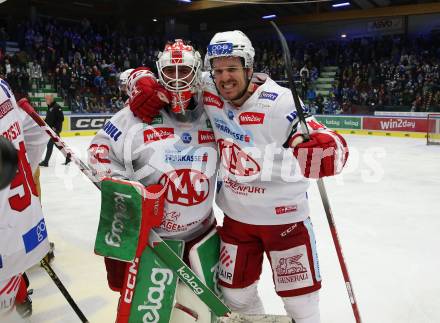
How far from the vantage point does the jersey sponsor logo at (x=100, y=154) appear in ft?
6.07

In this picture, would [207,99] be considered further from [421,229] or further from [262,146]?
[421,229]

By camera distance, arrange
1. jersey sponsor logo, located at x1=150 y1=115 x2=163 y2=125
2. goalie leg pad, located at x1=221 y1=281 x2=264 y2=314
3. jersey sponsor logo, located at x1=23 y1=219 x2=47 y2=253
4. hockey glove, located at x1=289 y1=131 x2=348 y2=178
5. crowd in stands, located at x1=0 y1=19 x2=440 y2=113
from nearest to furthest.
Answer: jersey sponsor logo, located at x1=23 y1=219 x2=47 y2=253
hockey glove, located at x1=289 y1=131 x2=348 y2=178
jersey sponsor logo, located at x1=150 y1=115 x2=163 y2=125
goalie leg pad, located at x1=221 y1=281 x2=264 y2=314
crowd in stands, located at x1=0 y1=19 x2=440 y2=113

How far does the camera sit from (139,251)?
179cm

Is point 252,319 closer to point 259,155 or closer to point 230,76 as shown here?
point 259,155

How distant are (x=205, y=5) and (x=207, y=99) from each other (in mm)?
17010

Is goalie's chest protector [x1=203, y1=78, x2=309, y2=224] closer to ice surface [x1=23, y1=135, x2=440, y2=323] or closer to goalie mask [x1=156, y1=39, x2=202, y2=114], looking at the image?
goalie mask [x1=156, y1=39, x2=202, y2=114]

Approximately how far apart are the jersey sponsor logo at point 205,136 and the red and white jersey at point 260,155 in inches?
1.2

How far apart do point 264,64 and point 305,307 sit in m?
18.8

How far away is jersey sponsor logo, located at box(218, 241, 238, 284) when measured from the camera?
1985 millimetres

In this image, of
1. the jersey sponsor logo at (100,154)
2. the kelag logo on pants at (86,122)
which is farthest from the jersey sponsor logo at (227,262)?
the kelag logo on pants at (86,122)

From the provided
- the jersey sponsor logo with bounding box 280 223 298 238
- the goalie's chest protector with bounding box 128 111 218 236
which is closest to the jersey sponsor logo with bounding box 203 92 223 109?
the goalie's chest protector with bounding box 128 111 218 236

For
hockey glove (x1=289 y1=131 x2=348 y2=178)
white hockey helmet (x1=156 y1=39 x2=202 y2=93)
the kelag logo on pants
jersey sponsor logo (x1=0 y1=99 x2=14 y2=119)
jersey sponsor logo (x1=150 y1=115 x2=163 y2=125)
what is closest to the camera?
jersey sponsor logo (x1=0 y1=99 x2=14 y2=119)

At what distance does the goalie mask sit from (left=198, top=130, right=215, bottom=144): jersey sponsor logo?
151mm

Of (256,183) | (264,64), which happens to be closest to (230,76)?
(256,183)
